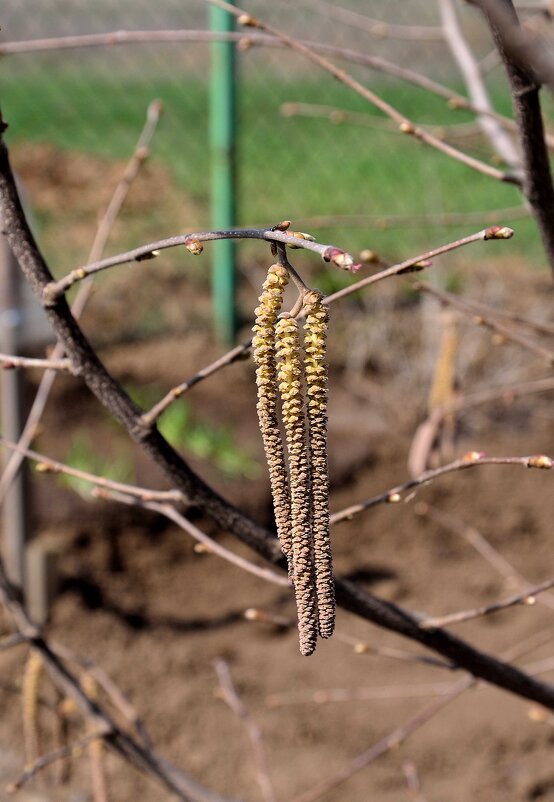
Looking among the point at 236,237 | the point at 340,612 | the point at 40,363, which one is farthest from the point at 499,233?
the point at 340,612

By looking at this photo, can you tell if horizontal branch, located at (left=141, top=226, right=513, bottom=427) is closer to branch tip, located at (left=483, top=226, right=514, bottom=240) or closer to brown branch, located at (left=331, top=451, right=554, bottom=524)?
branch tip, located at (left=483, top=226, right=514, bottom=240)

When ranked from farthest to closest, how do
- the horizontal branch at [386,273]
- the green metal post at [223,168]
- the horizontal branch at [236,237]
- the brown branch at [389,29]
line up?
the green metal post at [223,168] < the brown branch at [389,29] < the horizontal branch at [386,273] < the horizontal branch at [236,237]

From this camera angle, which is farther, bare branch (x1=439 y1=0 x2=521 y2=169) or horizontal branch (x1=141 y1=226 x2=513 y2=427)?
bare branch (x1=439 y1=0 x2=521 y2=169)

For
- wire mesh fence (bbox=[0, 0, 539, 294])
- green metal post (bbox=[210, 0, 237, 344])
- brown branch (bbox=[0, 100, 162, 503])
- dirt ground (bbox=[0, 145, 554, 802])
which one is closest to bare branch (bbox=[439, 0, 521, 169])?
dirt ground (bbox=[0, 145, 554, 802])

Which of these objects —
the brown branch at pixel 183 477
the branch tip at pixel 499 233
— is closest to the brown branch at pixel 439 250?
the branch tip at pixel 499 233

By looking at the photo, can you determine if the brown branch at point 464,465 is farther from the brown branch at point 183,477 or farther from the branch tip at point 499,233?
the branch tip at point 499,233

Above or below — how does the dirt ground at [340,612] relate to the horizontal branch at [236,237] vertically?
below

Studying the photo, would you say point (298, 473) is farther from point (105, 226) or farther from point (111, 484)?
point (105, 226)
